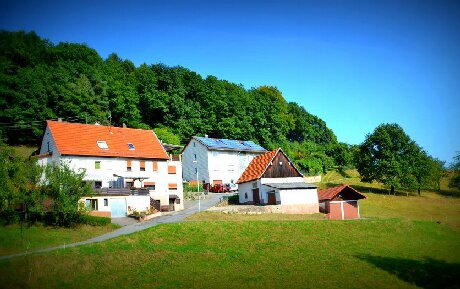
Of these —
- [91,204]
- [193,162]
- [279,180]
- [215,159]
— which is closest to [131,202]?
[91,204]

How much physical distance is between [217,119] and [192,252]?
58385 mm

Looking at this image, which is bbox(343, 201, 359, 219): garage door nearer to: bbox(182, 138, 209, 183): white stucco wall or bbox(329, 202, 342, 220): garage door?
bbox(329, 202, 342, 220): garage door

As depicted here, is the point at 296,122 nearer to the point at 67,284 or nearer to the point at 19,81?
the point at 19,81

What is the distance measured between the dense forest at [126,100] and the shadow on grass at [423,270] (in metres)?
42.2

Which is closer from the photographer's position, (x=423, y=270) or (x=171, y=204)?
(x=423, y=270)

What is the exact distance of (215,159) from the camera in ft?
231

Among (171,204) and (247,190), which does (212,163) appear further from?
(171,204)

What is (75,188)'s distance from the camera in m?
36.1

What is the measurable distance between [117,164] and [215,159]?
1013 inches

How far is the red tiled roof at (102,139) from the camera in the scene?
4534 cm

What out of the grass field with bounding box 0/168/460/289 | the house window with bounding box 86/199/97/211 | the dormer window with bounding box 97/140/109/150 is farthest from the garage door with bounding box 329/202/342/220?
the dormer window with bounding box 97/140/109/150

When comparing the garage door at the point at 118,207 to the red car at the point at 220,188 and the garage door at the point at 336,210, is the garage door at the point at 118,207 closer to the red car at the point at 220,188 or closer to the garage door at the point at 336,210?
the red car at the point at 220,188

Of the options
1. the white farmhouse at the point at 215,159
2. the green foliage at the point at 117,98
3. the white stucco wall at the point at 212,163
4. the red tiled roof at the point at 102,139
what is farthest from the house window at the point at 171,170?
the white stucco wall at the point at 212,163

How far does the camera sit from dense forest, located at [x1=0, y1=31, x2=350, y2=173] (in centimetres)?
6419
